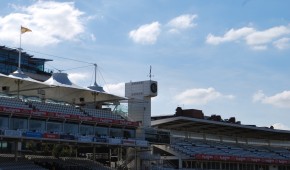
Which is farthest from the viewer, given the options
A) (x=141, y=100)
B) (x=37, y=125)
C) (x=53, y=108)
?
(x=141, y=100)

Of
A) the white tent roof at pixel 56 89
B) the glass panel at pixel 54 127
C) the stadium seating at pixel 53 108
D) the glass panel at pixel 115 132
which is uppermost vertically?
the white tent roof at pixel 56 89

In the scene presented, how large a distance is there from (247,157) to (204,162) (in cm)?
739

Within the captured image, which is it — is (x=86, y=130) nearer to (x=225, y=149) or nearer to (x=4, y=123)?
(x=4, y=123)

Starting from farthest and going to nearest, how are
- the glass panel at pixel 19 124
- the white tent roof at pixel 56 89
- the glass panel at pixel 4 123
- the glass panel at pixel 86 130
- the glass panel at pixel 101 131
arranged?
the glass panel at pixel 101 131 → the glass panel at pixel 86 130 → the white tent roof at pixel 56 89 → the glass panel at pixel 19 124 → the glass panel at pixel 4 123

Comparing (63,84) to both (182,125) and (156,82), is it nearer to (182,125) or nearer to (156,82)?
(156,82)

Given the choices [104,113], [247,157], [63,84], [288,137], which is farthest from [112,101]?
[288,137]

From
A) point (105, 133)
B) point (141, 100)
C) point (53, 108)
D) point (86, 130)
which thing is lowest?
point (105, 133)

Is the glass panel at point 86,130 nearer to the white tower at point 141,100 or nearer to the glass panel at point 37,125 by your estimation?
the glass panel at point 37,125

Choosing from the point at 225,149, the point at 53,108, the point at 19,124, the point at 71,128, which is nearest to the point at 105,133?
the point at 71,128

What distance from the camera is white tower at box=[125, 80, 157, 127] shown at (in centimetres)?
6675

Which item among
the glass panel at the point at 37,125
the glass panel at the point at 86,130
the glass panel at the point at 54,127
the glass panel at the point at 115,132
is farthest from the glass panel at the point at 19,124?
the glass panel at the point at 115,132

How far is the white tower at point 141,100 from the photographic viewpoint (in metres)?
66.8

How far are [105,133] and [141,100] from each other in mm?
10249

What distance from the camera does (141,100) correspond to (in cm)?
6619
